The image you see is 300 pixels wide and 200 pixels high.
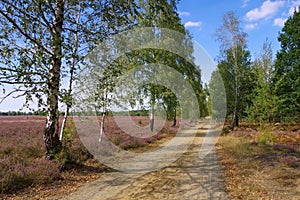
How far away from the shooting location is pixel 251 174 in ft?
20.6

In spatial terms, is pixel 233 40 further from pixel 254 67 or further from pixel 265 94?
pixel 265 94

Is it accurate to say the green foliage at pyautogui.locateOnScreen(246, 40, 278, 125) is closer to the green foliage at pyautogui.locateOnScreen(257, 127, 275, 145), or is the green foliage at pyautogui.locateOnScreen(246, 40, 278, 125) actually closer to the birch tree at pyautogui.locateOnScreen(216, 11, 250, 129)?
the green foliage at pyautogui.locateOnScreen(257, 127, 275, 145)

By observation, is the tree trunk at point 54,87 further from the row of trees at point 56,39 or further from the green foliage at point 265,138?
the green foliage at point 265,138

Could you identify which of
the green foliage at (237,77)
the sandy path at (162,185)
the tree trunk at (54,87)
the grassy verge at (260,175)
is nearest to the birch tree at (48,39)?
the tree trunk at (54,87)

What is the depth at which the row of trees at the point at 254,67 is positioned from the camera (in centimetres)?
1680

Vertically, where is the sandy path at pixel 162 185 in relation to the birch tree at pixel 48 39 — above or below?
below

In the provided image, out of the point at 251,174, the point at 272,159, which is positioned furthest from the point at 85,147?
the point at 272,159

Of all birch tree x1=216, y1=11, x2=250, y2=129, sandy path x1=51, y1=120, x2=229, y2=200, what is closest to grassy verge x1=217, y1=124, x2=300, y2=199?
sandy path x1=51, y1=120, x2=229, y2=200

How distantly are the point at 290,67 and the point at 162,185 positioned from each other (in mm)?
21696

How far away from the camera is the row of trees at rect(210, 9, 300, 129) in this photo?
1680cm

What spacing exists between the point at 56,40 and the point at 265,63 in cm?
1579

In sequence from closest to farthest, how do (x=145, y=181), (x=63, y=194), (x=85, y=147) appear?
(x=63, y=194) < (x=145, y=181) < (x=85, y=147)

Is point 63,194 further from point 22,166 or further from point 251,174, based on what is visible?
point 251,174

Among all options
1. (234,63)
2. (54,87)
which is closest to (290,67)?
(234,63)
